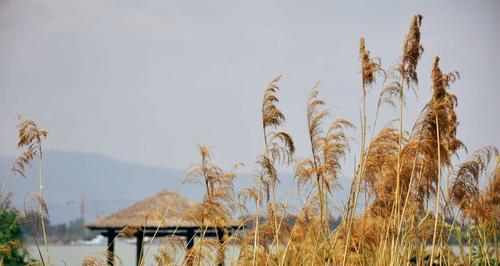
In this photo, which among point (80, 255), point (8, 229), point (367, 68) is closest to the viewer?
point (367, 68)

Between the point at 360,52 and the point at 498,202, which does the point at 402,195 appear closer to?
the point at 360,52

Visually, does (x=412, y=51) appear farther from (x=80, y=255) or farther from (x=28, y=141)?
(x=80, y=255)

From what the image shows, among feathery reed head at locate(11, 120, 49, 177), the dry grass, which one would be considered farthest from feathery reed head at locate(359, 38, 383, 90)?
feathery reed head at locate(11, 120, 49, 177)

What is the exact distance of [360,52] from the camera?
12.9ft

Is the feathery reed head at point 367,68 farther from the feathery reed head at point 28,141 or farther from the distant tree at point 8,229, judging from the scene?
the distant tree at point 8,229

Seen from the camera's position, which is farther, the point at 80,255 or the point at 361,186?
the point at 80,255

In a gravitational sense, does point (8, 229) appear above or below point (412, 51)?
below

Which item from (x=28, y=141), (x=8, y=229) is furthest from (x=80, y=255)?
(x=28, y=141)

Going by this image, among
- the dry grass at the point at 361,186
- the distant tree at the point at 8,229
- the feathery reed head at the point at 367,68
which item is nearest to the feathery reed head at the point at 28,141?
the dry grass at the point at 361,186

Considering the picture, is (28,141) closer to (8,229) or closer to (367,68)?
(367,68)

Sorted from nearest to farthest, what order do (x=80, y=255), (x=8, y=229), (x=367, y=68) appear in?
(x=367, y=68) < (x=8, y=229) < (x=80, y=255)

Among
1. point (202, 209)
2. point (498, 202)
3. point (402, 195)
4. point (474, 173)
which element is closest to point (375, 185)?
point (402, 195)

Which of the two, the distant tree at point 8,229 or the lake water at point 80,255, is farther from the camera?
the distant tree at point 8,229

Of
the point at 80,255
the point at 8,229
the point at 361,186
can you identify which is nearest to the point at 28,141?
the point at 361,186
